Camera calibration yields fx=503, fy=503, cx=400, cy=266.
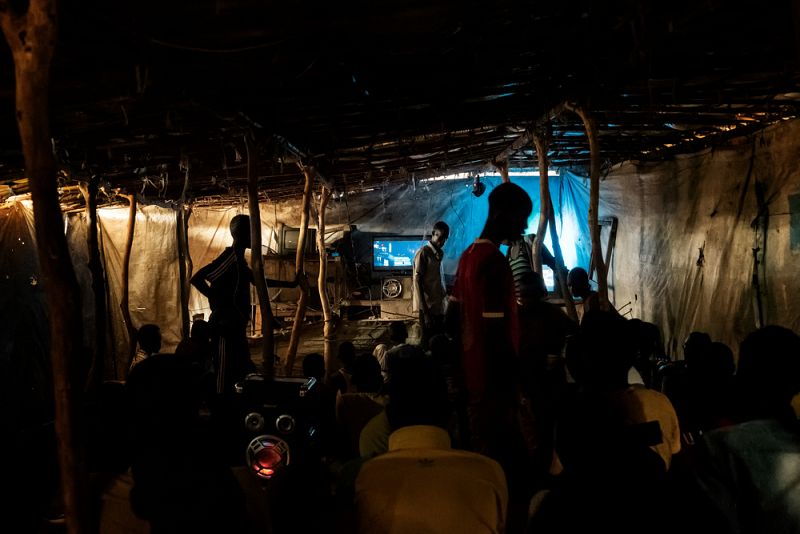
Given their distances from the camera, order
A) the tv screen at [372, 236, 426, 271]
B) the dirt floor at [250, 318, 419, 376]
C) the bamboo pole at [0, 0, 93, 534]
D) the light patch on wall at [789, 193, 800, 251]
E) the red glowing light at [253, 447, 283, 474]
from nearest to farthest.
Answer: the bamboo pole at [0, 0, 93, 534], the red glowing light at [253, 447, 283, 474], the light patch on wall at [789, 193, 800, 251], the dirt floor at [250, 318, 419, 376], the tv screen at [372, 236, 426, 271]

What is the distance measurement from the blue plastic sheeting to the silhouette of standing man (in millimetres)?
5850

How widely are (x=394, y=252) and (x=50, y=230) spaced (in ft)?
28.7

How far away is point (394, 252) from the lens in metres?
10.6

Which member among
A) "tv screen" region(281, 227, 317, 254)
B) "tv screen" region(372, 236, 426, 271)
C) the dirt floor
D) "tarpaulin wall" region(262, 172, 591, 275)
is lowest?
the dirt floor

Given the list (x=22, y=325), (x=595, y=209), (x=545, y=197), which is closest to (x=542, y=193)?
(x=545, y=197)

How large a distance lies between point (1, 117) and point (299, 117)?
2.47 metres

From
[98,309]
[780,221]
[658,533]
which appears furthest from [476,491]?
[780,221]

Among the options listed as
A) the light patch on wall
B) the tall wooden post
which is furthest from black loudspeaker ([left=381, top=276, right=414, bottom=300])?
the light patch on wall

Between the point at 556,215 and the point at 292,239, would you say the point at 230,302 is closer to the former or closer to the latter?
the point at 292,239

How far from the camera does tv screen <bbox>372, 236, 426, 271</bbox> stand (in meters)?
10.6

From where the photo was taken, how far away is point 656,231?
851 centimetres

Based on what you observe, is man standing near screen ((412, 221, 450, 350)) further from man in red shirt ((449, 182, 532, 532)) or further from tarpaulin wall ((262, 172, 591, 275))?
tarpaulin wall ((262, 172, 591, 275))

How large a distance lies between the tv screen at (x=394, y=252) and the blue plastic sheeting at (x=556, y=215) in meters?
0.76

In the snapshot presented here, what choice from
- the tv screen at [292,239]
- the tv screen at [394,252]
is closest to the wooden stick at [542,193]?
the tv screen at [394,252]
